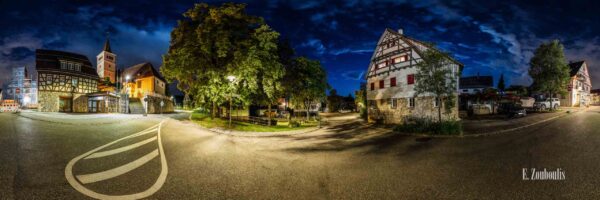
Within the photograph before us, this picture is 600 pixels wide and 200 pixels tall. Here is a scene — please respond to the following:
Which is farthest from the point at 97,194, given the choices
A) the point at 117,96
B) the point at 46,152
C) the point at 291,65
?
the point at 117,96

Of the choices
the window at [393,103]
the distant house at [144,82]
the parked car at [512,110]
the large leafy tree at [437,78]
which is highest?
the distant house at [144,82]

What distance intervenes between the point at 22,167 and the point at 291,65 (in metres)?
19.0

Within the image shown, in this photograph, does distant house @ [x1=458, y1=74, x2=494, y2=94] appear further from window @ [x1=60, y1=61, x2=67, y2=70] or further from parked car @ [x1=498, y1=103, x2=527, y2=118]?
window @ [x1=60, y1=61, x2=67, y2=70]

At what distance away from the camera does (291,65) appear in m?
22.8

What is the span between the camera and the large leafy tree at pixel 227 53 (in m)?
18.1

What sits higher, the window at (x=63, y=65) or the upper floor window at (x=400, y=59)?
the window at (x=63, y=65)

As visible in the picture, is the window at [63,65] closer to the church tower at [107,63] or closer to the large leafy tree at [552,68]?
the church tower at [107,63]

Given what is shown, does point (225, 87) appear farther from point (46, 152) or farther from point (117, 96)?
point (117, 96)

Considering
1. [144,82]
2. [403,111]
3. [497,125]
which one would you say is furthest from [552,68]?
[144,82]

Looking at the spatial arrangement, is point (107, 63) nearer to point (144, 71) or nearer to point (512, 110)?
point (144, 71)

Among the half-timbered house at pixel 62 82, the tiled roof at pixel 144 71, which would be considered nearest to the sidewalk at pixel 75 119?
the half-timbered house at pixel 62 82

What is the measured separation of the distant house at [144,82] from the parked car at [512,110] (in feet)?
203

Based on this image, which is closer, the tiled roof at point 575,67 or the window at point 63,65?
the window at point 63,65

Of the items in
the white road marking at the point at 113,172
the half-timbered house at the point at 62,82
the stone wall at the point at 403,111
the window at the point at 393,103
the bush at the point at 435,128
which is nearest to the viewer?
the white road marking at the point at 113,172
